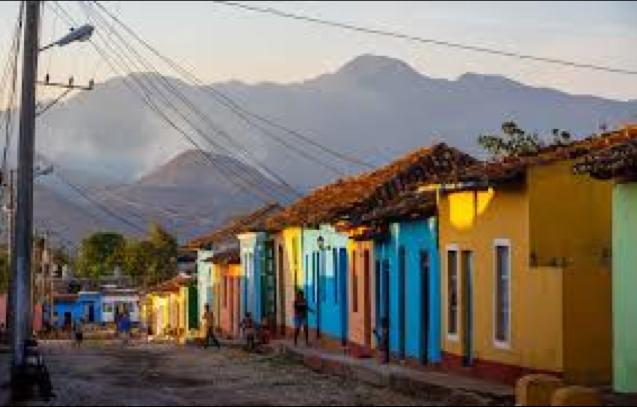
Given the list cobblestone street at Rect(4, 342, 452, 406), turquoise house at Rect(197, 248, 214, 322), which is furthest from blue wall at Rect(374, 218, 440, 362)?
turquoise house at Rect(197, 248, 214, 322)

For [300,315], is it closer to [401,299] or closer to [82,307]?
[401,299]

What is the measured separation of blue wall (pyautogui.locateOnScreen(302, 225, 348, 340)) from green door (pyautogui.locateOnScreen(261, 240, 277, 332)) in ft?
20.1

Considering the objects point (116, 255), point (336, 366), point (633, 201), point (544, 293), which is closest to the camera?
point (633, 201)

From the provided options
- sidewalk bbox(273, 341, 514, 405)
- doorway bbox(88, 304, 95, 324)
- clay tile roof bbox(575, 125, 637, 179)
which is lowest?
doorway bbox(88, 304, 95, 324)

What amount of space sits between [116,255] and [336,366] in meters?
88.6

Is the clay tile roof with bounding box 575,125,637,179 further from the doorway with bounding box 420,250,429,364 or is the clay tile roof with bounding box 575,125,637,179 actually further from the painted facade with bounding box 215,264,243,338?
the painted facade with bounding box 215,264,243,338

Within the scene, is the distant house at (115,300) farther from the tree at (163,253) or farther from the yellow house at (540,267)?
the yellow house at (540,267)

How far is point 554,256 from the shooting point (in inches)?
882

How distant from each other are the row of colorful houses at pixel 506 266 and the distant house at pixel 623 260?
0.08 ft

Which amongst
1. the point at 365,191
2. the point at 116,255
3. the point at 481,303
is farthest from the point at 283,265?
the point at 116,255

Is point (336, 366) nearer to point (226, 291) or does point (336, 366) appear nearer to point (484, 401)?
point (484, 401)

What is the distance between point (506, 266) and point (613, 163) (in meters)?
4.55

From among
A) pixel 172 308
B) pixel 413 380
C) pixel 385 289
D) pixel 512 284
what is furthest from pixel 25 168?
pixel 172 308

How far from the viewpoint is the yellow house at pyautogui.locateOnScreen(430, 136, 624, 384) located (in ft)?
71.5
